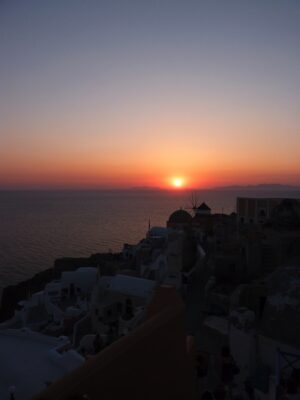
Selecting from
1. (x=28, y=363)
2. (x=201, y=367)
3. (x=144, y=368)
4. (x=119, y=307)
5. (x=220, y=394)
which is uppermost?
(x=144, y=368)

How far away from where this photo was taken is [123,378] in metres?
4.25

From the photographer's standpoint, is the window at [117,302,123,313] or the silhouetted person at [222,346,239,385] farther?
the window at [117,302,123,313]

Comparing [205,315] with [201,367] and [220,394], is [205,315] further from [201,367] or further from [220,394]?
[220,394]

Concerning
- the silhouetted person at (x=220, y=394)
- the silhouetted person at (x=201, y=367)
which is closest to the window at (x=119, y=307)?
the silhouetted person at (x=201, y=367)

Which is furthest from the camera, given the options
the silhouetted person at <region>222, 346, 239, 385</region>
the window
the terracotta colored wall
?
the window

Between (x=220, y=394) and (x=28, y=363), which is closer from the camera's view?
(x=220, y=394)

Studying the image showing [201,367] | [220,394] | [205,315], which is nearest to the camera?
[220,394]

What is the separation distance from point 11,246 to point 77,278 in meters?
36.7

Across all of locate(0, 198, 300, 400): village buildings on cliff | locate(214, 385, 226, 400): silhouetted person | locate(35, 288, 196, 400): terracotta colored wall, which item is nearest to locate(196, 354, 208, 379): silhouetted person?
locate(0, 198, 300, 400): village buildings on cliff

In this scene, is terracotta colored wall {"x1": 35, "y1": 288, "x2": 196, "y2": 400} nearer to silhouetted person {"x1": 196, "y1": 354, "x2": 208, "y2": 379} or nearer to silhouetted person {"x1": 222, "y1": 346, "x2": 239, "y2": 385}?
silhouetted person {"x1": 196, "y1": 354, "x2": 208, "y2": 379}

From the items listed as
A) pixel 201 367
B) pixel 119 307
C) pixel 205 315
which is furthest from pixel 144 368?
pixel 119 307

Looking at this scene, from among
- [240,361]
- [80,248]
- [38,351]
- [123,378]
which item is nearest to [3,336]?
[38,351]

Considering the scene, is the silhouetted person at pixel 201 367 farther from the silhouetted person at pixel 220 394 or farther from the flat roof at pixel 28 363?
the flat roof at pixel 28 363

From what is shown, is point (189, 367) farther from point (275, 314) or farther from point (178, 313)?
point (275, 314)
